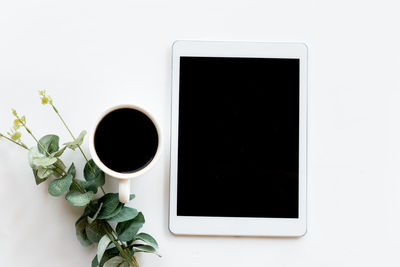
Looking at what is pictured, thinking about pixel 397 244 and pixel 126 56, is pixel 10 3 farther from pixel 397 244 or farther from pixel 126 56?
pixel 397 244

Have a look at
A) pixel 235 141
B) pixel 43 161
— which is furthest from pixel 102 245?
pixel 235 141

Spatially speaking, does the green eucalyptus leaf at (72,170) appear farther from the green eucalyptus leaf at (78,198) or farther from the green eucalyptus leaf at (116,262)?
the green eucalyptus leaf at (116,262)

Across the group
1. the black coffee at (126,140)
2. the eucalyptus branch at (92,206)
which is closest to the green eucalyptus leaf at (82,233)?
the eucalyptus branch at (92,206)

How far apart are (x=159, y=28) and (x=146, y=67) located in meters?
0.06

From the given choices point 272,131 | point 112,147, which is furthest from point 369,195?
point 112,147

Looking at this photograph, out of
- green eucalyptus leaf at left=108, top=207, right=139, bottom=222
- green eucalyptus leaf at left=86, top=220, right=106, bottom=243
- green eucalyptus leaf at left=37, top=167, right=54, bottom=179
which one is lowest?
green eucalyptus leaf at left=86, top=220, right=106, bottom=243

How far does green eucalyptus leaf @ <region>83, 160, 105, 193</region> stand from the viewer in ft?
1.79

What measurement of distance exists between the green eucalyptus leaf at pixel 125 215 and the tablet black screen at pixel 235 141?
7 centimetres

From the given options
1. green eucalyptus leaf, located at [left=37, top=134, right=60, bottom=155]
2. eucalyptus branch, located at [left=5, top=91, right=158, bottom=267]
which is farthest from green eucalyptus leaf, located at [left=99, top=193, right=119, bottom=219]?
green eucalyptus leaf, located at [left=37, top=134, right=60, bottom=155]

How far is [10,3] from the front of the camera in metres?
0.59

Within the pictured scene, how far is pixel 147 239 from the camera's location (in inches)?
21.2

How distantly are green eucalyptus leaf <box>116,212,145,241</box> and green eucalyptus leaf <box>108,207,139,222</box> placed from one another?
0.01 meters

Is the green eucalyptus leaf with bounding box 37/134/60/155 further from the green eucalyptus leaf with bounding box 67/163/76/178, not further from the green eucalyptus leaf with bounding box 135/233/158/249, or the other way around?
the green eucalyptus leaf with bounding box 135/233/158/249

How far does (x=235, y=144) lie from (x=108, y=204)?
206 millimetres
